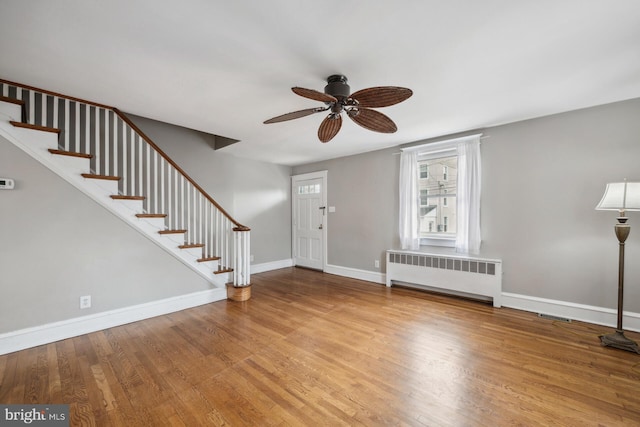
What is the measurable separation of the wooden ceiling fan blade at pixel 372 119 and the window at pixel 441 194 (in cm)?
185

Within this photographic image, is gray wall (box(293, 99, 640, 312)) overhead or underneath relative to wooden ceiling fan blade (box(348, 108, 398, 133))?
underneath

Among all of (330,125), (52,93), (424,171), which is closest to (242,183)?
(52,93)

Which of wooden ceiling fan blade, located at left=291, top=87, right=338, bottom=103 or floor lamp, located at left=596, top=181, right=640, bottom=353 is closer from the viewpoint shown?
wooden ceiling fan blade, located at left=291, top=87, right=338, bottom=103

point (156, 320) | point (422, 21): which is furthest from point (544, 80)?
point (156, 320)

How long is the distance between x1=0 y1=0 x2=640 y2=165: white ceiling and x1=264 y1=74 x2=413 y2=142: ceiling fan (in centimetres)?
17

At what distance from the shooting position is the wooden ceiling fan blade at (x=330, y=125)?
2.28 m

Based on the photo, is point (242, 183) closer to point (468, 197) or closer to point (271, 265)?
point (271, 265)

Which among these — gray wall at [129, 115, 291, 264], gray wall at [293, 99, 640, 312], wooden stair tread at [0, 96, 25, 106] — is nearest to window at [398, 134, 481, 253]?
gray wall at [293, 99, 640, 312]

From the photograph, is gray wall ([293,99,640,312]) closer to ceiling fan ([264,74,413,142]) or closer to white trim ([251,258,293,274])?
ceiling fan ([264,74,413,142])

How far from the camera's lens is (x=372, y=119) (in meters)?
2.27

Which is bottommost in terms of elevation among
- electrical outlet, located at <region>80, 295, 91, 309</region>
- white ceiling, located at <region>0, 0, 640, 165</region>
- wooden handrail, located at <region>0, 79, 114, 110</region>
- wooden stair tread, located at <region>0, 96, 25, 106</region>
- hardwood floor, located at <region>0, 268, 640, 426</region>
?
hardwood floor, located at <region>0, 268, 640, 426</region>

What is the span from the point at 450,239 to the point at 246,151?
388 centimetres

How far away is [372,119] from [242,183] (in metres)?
3.54

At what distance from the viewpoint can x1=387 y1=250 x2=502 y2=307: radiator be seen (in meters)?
3.38
